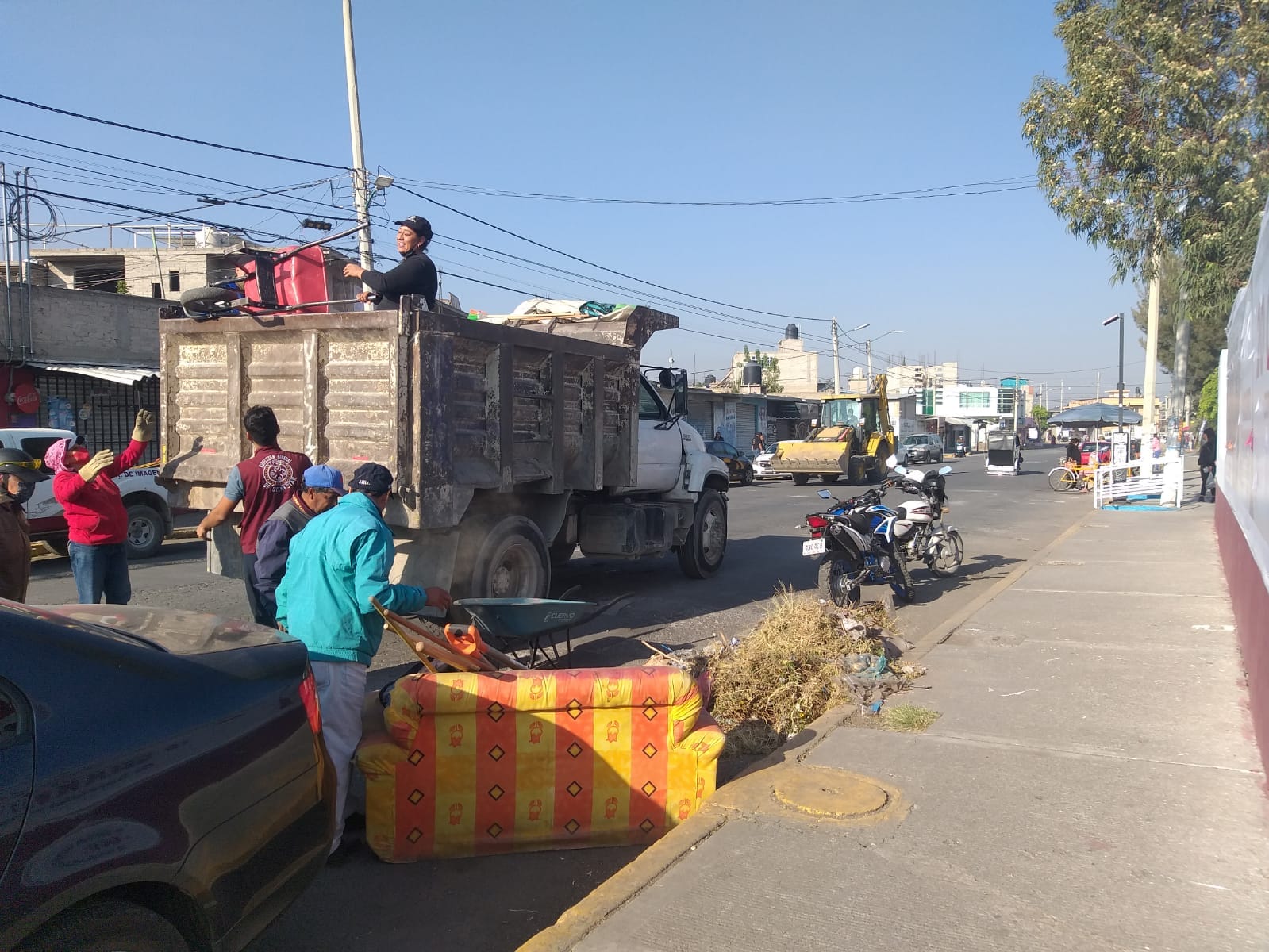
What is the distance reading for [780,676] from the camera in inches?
232

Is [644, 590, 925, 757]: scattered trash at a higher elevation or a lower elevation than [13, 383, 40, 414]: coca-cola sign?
lower

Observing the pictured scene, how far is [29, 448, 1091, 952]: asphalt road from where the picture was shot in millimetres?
3496

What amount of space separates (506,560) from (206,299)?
3003 mm

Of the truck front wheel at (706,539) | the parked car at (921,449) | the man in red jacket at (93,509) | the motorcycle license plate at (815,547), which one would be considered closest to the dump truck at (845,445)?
the parked car at (921,449)

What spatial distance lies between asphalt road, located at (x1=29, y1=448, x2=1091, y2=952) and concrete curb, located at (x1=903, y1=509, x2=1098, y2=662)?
0.22 meters

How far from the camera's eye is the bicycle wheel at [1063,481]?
88.1ft

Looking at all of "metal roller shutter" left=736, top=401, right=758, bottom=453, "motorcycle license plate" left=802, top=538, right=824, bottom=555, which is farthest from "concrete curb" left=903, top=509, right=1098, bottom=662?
"metal roller shutter" left=736, top=401, right=758, bottom=453

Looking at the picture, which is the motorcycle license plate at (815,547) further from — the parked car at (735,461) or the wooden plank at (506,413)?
the parked car at (735,461)

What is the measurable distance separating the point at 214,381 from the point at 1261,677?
6981 mm

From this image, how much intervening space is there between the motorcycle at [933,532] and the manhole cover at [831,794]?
19.5ft

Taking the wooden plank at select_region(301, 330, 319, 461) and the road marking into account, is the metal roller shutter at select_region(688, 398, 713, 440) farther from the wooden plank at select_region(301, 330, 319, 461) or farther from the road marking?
the wooden plank at select_region(301, 330, 319, 461)

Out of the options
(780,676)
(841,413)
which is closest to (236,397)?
(780,676)

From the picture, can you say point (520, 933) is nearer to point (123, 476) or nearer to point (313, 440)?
point (313, 440)

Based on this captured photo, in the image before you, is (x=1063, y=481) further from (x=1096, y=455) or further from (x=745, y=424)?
(x=745, y=424)
